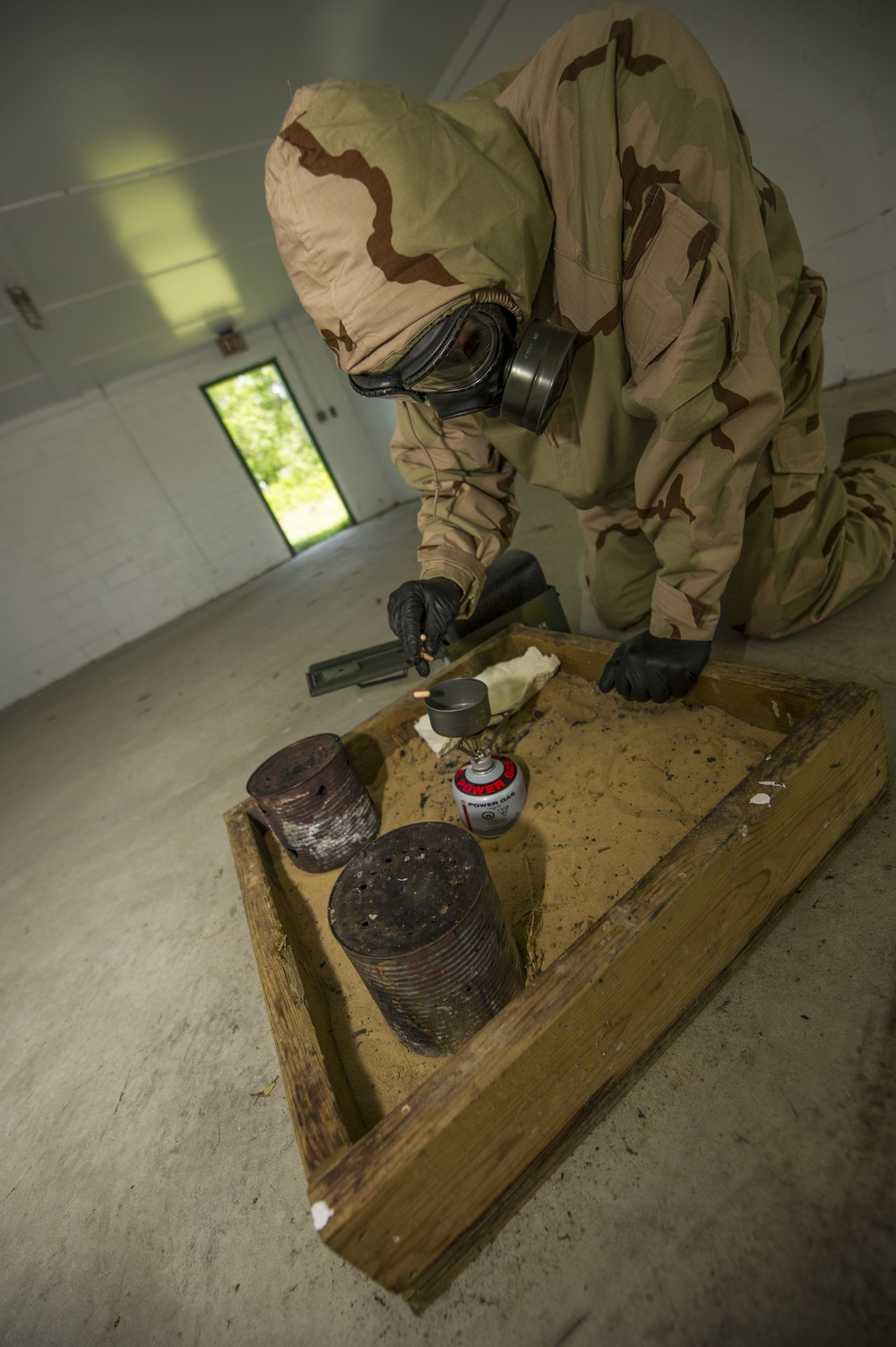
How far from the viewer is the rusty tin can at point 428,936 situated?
2.58 ft

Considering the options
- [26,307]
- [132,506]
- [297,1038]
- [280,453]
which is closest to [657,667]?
[297,1038]

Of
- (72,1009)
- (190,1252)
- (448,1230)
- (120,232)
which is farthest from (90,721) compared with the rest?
(448,1230)

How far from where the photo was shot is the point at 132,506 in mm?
5949

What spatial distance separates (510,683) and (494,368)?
2.33 feet

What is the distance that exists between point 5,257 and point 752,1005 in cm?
517

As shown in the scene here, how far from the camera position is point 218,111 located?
11.1 ft

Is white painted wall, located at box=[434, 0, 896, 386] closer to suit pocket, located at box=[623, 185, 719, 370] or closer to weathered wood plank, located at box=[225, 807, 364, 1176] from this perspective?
suit pocket, located at box=[623, 185, 719, 370]

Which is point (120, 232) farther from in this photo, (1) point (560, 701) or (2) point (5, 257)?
(1) point (560, 701)

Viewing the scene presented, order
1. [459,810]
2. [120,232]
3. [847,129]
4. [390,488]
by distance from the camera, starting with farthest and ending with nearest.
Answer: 1. [390,488]
2. [120,232]
3. [847,129]
4. [459,810]

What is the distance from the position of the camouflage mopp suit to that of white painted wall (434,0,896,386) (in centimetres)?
207

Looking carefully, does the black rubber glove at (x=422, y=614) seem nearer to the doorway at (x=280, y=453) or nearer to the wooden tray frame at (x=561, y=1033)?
the wooden tray frame at (x=561, y=1033)

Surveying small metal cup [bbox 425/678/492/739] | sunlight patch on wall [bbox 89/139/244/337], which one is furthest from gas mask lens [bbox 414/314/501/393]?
sunlight patch on wall [bbox 89/139/244/337]

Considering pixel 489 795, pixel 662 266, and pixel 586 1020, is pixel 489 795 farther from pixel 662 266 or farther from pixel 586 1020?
pixel 662 266

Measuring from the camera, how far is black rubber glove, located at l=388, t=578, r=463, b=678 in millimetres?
1414
